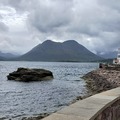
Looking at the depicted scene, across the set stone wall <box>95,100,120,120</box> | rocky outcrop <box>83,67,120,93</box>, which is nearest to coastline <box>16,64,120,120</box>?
rocky outcrop <box>83,67,120,93</box>

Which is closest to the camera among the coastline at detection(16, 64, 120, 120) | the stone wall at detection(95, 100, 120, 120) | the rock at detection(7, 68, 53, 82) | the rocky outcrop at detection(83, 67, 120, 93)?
the stone wall at detection(95, 100, 120, 120)

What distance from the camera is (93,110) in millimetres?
5281

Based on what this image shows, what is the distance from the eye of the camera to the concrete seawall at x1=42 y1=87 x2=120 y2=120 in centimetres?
477

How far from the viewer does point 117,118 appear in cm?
654

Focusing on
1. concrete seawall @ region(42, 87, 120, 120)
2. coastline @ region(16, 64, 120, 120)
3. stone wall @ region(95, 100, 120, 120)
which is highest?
concrete seawall @ region(42, 87, 120, 120)

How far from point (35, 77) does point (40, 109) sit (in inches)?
1416

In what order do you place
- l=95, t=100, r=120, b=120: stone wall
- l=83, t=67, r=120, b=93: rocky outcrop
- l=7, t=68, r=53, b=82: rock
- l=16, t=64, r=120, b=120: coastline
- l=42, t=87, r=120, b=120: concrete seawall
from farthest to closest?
1. l=7, t=68, r=53, b=82: rock
2. l=83, t=67, r=120, b=93: rocky outcrop
3. l=16, t=64, r=120, b=120: coastline
4. l=95, t=100, r=120, b=120: stone wall
5. l=42, t=87, r=120, b=120: concrete seawall

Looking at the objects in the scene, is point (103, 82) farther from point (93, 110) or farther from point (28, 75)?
point (93, 110)

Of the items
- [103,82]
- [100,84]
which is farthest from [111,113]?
[103,82]

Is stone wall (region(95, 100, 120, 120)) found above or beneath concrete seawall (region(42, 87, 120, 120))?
beneath

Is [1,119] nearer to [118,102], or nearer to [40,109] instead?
[40,109]

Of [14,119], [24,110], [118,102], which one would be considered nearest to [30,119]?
[14,119]

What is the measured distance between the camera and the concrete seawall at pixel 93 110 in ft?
15.6

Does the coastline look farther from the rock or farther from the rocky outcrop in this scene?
the rock
